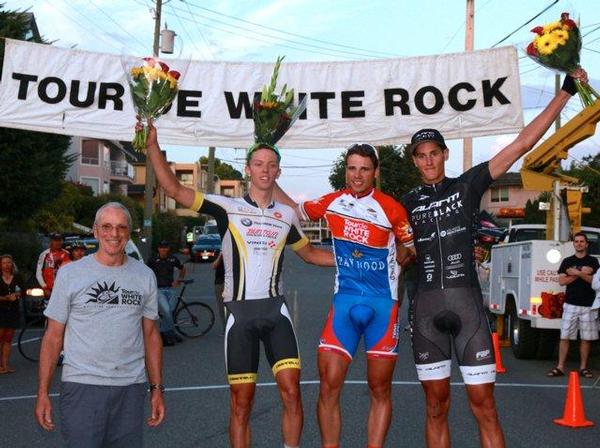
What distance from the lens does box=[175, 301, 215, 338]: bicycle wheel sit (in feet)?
56.7

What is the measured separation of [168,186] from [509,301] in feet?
33.7

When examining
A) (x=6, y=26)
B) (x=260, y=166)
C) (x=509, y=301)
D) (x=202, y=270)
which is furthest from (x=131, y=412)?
(x=202, y=270)

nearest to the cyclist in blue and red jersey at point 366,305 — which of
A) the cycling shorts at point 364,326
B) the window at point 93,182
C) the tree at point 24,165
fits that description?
the cycling shorts at point 364,326

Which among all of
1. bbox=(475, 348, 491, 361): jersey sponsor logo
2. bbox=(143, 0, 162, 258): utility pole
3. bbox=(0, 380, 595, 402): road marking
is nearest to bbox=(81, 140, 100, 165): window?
bbox=(143, 0, 162, 258): utility pole

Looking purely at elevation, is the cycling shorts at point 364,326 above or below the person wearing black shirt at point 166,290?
above

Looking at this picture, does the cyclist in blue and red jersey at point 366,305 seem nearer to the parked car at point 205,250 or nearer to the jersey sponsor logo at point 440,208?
the jersey sponsor logo at point 440,208

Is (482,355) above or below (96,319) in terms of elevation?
below

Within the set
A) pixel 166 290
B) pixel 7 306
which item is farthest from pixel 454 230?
pixel 166 290

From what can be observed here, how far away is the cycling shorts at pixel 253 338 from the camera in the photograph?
600 centimetres

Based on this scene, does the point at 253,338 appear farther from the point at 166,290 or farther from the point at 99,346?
the point at 166,290

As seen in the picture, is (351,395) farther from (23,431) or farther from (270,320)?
(270,320)

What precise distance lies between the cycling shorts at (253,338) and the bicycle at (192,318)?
36.9 feet

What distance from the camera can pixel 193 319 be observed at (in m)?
17.2

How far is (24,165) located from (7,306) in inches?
607
